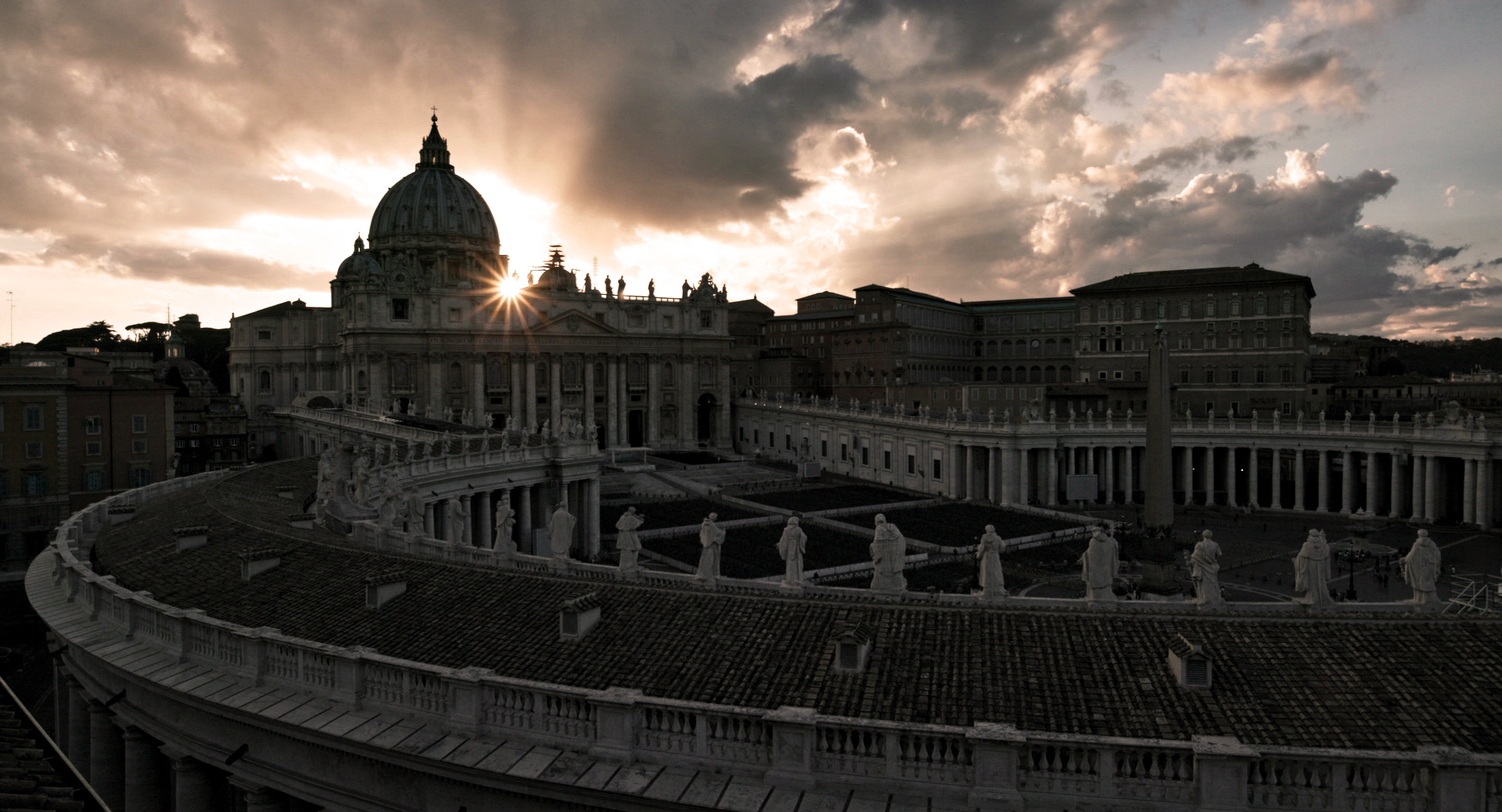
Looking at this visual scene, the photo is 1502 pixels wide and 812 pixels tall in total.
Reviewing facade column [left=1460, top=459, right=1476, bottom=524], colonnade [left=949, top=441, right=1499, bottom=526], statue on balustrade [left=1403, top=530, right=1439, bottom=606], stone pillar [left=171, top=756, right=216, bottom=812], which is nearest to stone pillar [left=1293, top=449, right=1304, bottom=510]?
colonnade [left=949, top=441, right=1499, bottom=526]

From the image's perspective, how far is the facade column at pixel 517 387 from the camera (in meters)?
91.5

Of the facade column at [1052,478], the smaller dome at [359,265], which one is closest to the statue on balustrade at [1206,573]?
the facade column at [1052,478]

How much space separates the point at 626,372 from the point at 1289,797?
292ft

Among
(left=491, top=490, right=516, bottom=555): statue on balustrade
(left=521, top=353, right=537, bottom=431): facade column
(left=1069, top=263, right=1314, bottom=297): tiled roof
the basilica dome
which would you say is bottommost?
(left=491, top=490, right=516, bottom=555): statue on balustrade

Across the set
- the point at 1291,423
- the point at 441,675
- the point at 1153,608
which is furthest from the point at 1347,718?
the point at 1291,423

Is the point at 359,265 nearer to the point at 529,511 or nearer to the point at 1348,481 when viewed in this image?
the point at 529,511

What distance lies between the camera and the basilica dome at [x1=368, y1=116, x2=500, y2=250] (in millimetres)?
114250

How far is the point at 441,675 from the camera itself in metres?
13.9

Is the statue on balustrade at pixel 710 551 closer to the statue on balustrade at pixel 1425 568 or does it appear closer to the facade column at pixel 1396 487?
the statue on balustrade at pixel 1425 568

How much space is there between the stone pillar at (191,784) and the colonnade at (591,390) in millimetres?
69916

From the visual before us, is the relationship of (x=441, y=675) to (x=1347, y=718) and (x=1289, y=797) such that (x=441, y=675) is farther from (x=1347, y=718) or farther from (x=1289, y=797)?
(x=1347, y=718)

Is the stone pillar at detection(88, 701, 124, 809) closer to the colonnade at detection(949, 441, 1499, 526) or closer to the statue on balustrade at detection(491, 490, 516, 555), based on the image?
the statue on balustrade at detection(491, 490, 516, 555)

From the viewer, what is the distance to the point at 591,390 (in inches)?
3740

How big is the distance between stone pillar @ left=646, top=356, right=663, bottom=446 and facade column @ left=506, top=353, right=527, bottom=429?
13.3m
